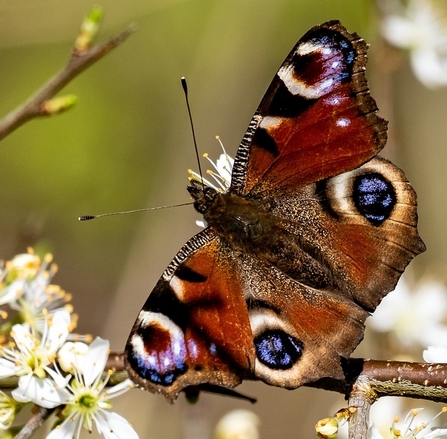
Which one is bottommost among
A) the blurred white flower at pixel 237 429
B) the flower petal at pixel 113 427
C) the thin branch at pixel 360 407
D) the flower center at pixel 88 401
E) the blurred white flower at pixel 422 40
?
the flower petal at pixel 113 427

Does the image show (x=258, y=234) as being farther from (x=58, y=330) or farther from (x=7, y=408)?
(x=7, y=408)

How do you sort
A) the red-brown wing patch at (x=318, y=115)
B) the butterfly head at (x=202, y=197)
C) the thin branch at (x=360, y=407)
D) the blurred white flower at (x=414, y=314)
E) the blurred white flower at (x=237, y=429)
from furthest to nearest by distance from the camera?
the blurred white flower at (x=414, y=314) < the blurred white flower at (x=237, y=429) < the butterfly head at (x=202, y=197) < the red-brown wing patch at (x=318, y=115) < the thin branch at (x=360, y=407)

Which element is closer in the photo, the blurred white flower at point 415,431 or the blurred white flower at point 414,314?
the blurred white flower at point 415,431

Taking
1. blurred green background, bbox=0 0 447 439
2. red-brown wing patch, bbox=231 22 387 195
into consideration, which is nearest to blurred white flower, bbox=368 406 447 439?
red-brown wing patch, bbox=231 22 387 195

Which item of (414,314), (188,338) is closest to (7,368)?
(188,338)

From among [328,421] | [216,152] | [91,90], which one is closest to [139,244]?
[216,152]

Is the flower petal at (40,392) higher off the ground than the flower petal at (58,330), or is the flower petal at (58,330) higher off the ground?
the flower petal at (58,330)

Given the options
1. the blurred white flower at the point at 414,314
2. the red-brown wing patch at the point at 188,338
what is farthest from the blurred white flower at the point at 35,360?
the blurred white flower at the point at 414,314

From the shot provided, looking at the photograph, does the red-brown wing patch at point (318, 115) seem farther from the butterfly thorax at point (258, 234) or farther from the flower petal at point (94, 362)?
the flower petal at point (94, 362)
